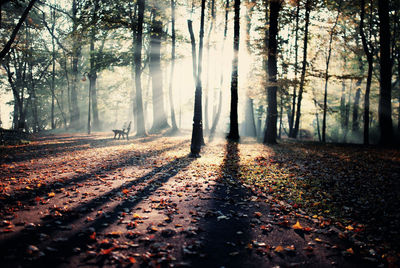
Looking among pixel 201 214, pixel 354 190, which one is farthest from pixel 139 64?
pixel 354 190

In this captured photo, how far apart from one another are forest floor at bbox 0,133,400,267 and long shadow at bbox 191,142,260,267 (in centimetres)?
2

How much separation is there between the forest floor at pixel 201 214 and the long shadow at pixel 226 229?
19 millimetres

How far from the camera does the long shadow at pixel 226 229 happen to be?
3357mm

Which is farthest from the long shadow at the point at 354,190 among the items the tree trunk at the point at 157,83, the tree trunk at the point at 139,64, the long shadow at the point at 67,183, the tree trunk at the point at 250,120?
the tree trunk at the point at 250,120

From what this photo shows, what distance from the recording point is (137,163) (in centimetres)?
927

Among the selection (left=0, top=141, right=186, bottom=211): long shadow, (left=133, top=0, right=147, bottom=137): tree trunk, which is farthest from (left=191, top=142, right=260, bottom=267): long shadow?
(left=133, top=0, right=147, bottom=137): tree trunk

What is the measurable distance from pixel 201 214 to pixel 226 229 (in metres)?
0.70

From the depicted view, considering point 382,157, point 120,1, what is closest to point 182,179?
point 382,157

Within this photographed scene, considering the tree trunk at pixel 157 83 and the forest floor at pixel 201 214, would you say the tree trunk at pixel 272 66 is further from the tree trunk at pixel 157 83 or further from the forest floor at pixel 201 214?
the tree trunk at pixel 157 83

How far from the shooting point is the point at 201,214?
4.79m

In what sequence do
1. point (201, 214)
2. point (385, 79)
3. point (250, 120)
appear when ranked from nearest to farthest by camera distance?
point (201, 214) < point (385, 79) < point (250, 120)

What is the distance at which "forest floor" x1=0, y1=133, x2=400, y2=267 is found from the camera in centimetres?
339

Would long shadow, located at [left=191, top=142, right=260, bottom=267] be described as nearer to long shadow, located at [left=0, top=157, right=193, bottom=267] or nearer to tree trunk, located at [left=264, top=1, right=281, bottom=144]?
long shadow, located at [left=0, top=157, right=193, bottom=267]

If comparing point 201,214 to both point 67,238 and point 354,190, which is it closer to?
point 67,238
